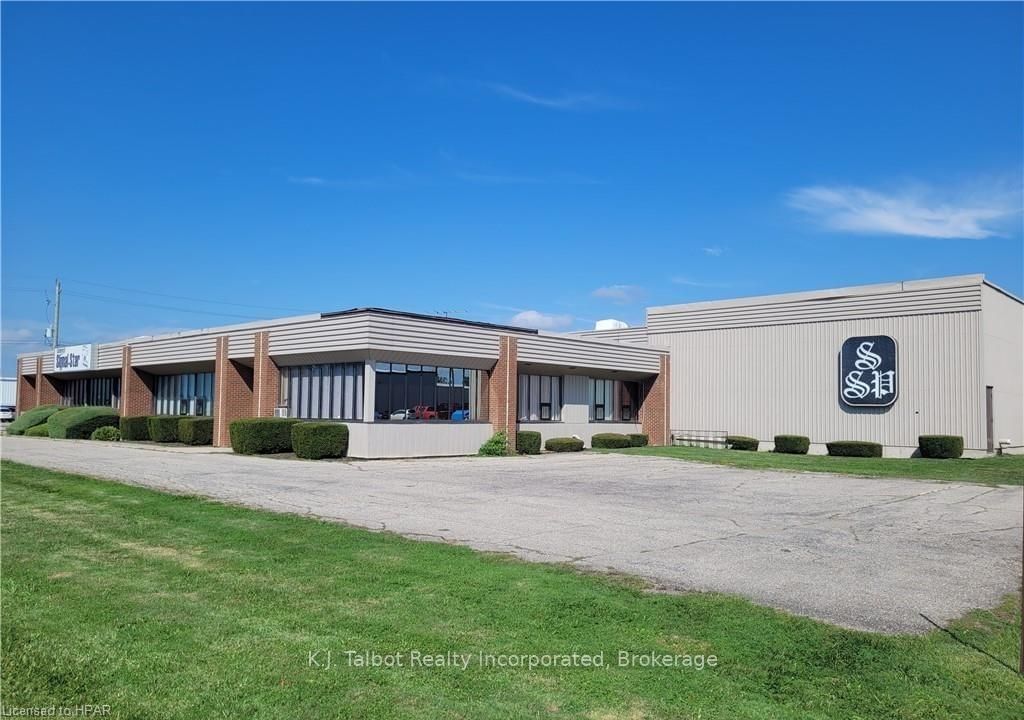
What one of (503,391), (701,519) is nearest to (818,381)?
(503,391)

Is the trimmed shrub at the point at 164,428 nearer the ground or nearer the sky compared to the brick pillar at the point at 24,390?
nearer the ground

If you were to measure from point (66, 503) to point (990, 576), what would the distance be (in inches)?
513

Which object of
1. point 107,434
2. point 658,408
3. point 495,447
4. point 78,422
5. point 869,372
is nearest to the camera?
point 495,447

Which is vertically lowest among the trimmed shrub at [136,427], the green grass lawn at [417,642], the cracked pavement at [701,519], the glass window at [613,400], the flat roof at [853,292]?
the cracked pavement at [701,519]

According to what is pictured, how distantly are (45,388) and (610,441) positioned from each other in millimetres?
36518

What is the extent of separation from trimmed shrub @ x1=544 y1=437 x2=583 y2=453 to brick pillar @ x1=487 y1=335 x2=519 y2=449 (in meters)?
2.77

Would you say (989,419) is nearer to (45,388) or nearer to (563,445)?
(563,445)

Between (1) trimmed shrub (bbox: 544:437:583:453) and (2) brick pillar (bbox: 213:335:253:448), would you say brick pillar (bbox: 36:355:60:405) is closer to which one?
(2) brick pillar (bbox: 213:335:253:448)

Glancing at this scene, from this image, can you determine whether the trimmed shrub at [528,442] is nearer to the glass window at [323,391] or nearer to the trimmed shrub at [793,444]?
the glass window at [323,391]

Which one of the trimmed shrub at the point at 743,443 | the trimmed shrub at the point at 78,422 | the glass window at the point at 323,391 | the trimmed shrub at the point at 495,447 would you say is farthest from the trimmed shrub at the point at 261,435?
the trimmed shrub at the point at 743,443

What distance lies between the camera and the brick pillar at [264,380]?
Answer: 30.7m

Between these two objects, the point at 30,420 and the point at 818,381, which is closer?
the point at 818,381

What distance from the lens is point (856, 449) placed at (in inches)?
1222

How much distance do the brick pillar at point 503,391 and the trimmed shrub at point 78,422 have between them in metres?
18.5
